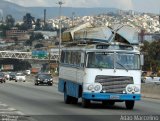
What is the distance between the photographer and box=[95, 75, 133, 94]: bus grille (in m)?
25.2

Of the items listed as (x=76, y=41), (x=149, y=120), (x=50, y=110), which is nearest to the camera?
(x=149, y=120)

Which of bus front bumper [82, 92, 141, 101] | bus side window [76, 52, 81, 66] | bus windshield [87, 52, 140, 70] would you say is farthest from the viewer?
bus side window [76, 52, 81, 66]

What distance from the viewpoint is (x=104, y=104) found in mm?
29281

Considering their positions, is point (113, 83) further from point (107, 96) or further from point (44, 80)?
point (44, 80)

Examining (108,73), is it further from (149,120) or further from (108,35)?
(149,120)

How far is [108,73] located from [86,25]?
444cm

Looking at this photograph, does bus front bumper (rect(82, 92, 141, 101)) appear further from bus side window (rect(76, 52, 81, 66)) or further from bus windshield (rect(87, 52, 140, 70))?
bus side window (rect(76, 52, 81, 66))

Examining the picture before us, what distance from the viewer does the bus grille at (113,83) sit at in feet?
82.7

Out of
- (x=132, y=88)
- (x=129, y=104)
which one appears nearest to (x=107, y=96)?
(x=132, y=88)

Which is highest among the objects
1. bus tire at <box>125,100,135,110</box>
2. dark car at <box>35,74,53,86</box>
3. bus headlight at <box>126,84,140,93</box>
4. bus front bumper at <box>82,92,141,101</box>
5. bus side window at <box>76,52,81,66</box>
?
bus side window at <box>76,52,81,66</box>

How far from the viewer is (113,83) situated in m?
25.2

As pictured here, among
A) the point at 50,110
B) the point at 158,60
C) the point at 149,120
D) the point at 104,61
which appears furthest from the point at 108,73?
the point at 158,60

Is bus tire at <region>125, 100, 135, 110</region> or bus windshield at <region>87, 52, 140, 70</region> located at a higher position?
bus windshield at <region>87, 52, 140, 70</region>

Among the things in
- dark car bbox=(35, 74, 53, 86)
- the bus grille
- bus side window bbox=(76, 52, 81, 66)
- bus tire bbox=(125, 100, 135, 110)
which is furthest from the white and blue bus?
dark car bbox=(35, 74, 53, 86)
